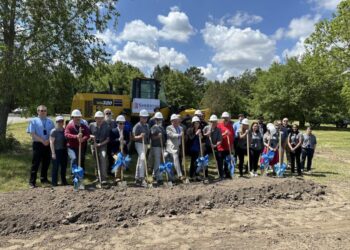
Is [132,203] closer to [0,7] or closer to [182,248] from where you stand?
[182,248]

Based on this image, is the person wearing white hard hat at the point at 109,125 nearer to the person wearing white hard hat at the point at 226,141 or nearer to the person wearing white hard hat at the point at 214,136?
the person wearing white hard hat at the point at 214,136

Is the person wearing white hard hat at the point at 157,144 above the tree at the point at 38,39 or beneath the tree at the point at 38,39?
beneath

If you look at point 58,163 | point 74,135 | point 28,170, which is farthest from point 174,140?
point 28,170

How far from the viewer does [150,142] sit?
1001cm

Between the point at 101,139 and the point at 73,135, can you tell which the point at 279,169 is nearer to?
the point at 101,139

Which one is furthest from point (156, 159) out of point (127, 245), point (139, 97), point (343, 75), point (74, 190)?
point (343, 75)

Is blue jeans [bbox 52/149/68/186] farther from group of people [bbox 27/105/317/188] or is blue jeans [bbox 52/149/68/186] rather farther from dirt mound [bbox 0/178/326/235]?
dirt mound [bbox 0/178/326/235]

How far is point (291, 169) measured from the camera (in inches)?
498

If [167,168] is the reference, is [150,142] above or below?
above

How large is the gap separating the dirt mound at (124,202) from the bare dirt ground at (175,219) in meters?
0.02

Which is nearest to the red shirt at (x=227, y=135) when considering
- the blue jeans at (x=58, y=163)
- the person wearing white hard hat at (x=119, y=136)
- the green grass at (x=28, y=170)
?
the green grass at (x=28, y=170)

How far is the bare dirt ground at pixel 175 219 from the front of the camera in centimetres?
618

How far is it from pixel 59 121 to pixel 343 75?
1026 inches

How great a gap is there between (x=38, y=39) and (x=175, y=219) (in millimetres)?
9348
